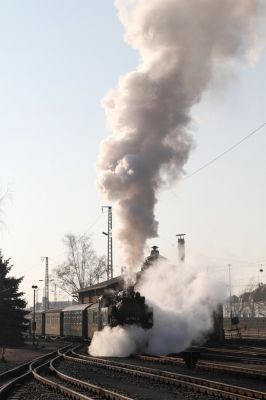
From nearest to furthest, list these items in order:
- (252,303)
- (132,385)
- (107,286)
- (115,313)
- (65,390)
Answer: (65,390)
(132,385)
(115,313)
(107,286)
(252,303)

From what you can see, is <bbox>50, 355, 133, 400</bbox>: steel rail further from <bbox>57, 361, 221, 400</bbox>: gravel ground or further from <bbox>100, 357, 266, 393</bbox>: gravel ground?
<bbox>100, 357, 266, 393</bbox>: gravel ground

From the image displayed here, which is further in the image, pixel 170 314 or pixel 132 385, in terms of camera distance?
pixel 170 314

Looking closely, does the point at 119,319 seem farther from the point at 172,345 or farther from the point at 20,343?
the point at 20,343

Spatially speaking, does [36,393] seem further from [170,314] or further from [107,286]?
[107,286]

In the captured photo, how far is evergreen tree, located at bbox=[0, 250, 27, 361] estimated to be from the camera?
4881 centimetres

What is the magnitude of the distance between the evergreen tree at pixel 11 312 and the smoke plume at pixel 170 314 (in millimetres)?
19353

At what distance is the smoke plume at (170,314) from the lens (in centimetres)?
2841

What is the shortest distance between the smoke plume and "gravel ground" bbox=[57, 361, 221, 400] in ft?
21.3

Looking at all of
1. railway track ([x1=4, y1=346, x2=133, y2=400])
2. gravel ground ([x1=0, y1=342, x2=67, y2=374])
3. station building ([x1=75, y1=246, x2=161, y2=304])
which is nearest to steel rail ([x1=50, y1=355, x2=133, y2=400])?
railway track ([x1=4, y1=346, x2=133, y2=400])

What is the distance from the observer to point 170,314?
29.0 meters

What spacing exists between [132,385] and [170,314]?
40.2ft

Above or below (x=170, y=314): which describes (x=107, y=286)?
above

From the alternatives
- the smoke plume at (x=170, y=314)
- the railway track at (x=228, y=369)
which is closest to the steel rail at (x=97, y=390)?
the railway track at (x=228, y=369)

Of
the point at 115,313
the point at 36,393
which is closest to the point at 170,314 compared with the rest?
the point at 115,313
